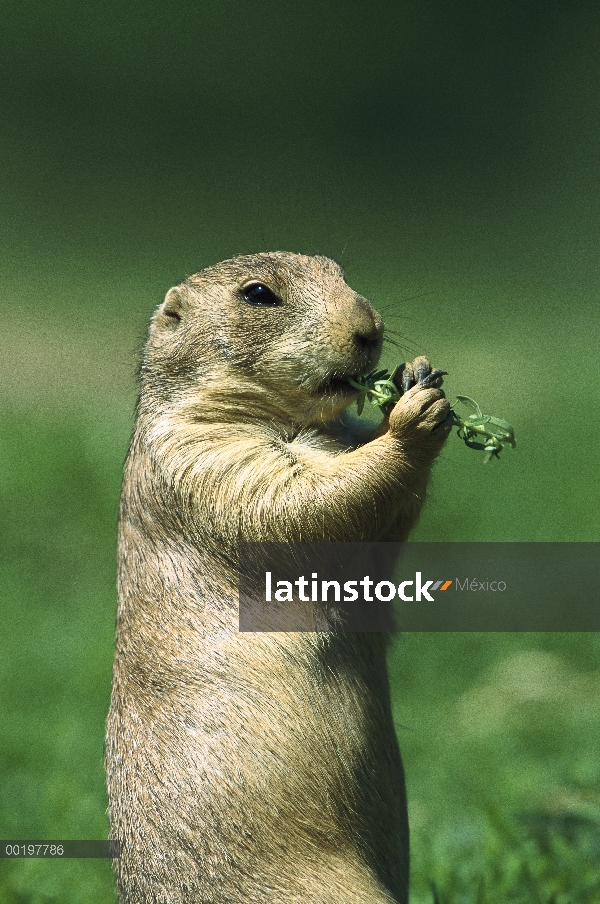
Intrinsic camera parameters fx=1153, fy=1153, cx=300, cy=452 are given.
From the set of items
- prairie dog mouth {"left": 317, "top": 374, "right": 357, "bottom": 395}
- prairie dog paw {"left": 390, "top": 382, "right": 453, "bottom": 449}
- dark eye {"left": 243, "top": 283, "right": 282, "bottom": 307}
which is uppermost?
dark eye {"left": 243, "top": 283, "right": 282, "bottom": 307}

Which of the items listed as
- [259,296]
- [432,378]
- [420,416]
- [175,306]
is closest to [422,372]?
[432,378]

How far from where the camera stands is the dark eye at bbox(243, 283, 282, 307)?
3.52m

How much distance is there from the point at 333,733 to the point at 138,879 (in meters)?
0.66

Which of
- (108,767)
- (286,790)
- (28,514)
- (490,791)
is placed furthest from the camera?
(28,514)

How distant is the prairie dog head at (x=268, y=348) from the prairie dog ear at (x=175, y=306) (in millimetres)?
48

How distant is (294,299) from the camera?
3486 millimetres

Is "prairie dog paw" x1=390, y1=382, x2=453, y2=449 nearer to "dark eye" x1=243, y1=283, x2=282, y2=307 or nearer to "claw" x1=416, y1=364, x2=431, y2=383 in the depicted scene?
"claw" x1=416, y1=364, x2=431, y2=383

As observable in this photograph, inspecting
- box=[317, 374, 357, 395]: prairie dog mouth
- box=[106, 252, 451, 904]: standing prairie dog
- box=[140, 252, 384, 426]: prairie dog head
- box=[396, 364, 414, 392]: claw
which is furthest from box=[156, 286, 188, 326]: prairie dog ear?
box=[396, 364, 414, 392]: claw

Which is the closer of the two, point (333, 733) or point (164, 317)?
point (333, 733)

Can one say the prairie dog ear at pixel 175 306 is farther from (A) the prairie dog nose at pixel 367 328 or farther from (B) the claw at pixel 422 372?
(B) the claw at pixel 422 372

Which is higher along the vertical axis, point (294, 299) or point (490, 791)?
point (294, 299)

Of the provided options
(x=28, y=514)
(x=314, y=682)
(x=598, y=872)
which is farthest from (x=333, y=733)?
(x=28, y=514)

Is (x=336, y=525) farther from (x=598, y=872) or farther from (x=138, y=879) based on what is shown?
(x=598, y=872)

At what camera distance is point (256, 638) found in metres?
3.18
